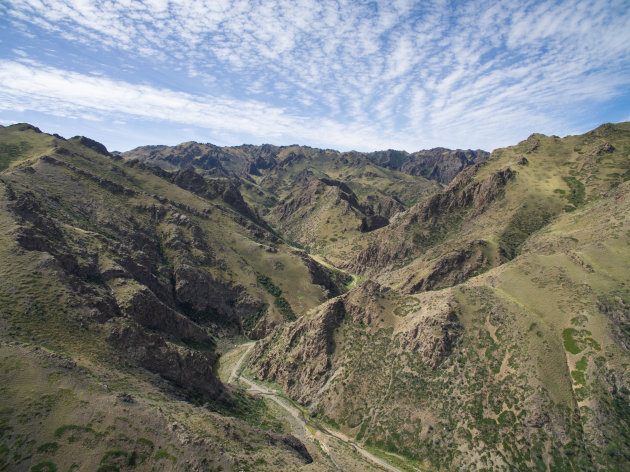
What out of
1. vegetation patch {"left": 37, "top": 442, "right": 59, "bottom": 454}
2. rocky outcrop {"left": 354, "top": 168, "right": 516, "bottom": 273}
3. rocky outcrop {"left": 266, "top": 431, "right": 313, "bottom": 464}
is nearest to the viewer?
vegetation patch {"left": 37, "top": 442, "right": 59, "bottom": 454}

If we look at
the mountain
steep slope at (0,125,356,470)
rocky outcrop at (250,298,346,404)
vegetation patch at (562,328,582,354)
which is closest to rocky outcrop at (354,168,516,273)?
the mountain

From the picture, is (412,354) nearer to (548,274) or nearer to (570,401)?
(570,401)

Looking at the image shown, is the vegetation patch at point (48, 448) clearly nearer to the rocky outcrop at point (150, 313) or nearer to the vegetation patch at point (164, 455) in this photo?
the vegetation patch at point (164, 455)

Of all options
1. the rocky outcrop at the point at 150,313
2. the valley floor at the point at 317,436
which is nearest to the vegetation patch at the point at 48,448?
the valley floor at the point at 317,436

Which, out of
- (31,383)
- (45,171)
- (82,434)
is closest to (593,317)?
(82,434)

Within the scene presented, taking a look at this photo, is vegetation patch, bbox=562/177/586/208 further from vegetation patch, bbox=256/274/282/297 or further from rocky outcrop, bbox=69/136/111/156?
rocky outcrop, bbox=69/136/111/156
